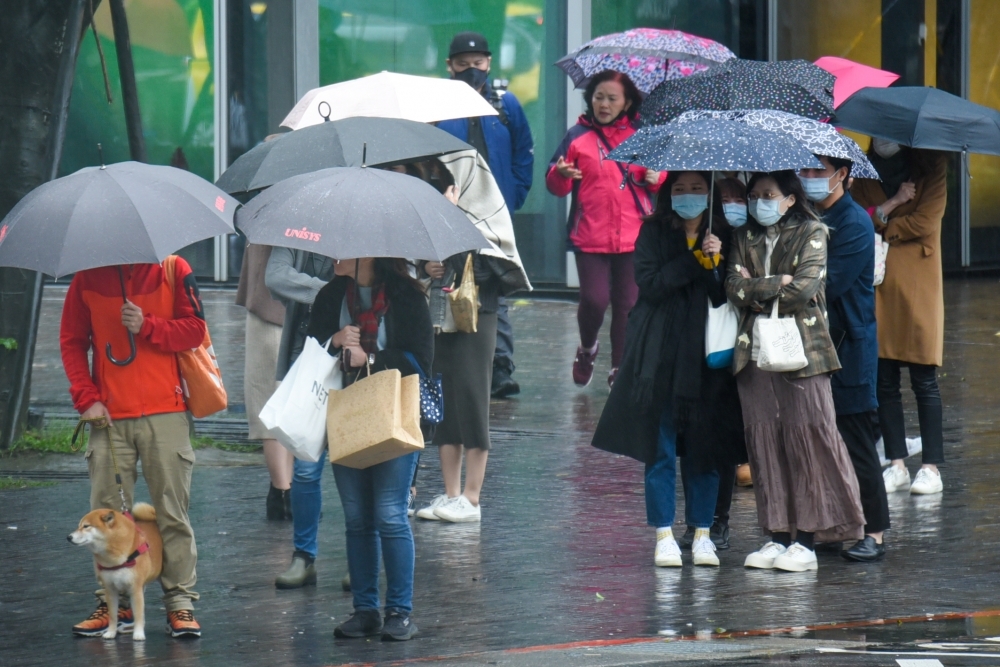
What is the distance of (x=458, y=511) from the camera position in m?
7.45

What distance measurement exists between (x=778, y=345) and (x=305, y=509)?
2019 millimetres

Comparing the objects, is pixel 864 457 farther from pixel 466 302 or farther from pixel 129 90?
pixel 129 90

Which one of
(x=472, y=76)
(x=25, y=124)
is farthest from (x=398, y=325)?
(x=25, y=124)

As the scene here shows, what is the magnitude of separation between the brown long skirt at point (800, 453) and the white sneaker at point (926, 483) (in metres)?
1.49

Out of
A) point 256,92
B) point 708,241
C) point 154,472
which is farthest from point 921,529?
point 256,92

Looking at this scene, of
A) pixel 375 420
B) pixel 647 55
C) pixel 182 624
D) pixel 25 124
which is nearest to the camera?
pixel 375 420

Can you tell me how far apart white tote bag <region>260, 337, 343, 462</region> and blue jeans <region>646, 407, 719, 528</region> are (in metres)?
1.62

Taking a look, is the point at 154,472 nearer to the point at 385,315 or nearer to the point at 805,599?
the point at 385,315

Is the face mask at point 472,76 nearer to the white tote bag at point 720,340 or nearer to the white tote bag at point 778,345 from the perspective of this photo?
the white tote bag at point 720,340

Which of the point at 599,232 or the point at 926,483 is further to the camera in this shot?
the point at 599,232

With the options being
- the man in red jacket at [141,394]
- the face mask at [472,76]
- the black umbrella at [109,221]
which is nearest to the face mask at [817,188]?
Result: the black umbrella at [109,221]

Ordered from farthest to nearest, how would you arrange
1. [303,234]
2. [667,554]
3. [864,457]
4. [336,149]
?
1. [864,457]
2. [667,554]
3. [336,149]
4. [303,234]

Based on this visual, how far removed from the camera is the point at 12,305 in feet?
30.1

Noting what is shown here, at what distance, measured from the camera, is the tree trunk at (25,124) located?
29.6 feet
